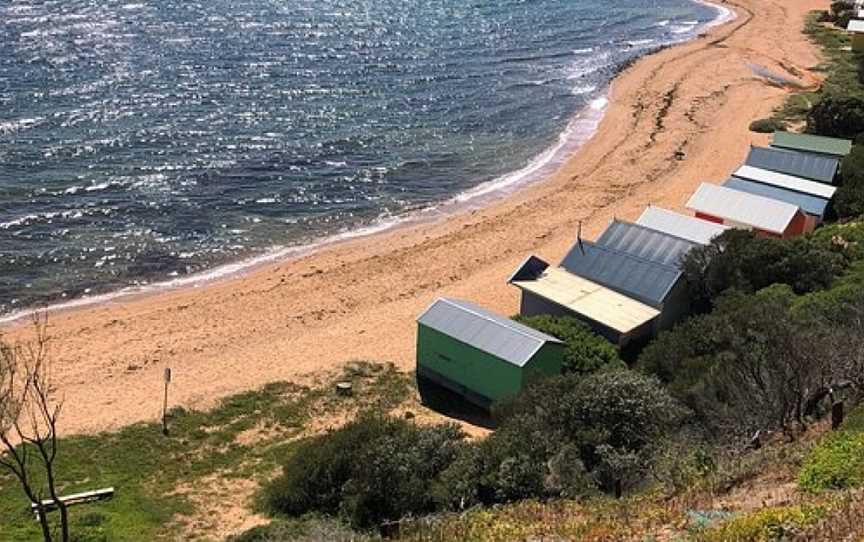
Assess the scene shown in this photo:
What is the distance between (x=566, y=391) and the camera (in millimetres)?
24125

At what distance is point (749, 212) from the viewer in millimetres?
37750

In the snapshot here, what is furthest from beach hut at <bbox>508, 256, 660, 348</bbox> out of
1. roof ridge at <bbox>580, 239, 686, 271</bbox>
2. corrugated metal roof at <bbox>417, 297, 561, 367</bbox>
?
corrugated metal roof at <bbox>417, 297, 561, 367</bbox>

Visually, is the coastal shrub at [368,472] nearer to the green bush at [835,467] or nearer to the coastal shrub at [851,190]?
the green bush at [835,467]

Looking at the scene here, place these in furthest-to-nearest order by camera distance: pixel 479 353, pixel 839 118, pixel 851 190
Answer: pixel 839 118, pixel 851 190, pixel 479 353

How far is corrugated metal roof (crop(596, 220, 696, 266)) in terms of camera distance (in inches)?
1330

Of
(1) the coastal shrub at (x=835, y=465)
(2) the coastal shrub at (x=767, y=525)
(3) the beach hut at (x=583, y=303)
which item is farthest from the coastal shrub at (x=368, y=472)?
(2) the coastal shrub at (x=767, y=525)

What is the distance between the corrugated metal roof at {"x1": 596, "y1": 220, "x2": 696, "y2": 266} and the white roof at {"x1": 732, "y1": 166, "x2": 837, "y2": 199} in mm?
9298

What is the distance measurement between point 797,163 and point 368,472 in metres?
29.7

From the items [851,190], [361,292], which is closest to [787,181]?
[851,190]

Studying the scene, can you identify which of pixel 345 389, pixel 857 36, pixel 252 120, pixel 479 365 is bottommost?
pixel 252 120

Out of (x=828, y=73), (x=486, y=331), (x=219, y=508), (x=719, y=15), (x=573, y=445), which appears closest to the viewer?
(x=573, y=445)

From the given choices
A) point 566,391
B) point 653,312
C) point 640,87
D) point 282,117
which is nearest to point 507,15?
point 640,87

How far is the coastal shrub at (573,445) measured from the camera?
20.1m

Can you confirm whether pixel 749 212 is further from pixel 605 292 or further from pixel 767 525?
pixel 767 525
